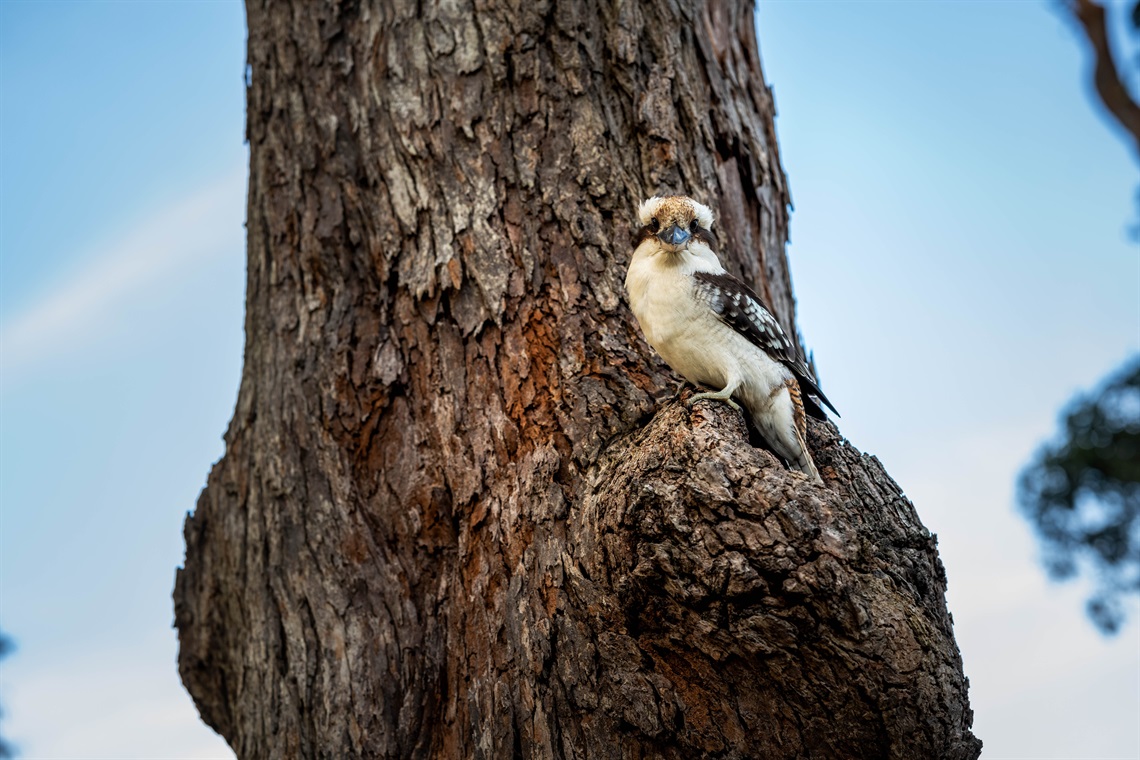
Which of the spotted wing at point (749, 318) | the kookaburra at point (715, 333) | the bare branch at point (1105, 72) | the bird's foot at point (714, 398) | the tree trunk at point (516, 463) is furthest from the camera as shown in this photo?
the spotted wing at point (749, 318)

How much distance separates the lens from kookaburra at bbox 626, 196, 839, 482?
365cm

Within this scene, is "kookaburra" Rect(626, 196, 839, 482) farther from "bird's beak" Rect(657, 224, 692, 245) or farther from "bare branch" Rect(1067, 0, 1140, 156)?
"bare branch" Rect(1067, 0, 1140, 156)

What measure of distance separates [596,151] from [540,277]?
61 centimetres

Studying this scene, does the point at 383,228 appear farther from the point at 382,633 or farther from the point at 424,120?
the point at 382,633

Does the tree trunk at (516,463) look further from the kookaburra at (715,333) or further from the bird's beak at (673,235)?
the bird's beak at (673,235)

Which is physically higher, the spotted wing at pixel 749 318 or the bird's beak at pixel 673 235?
the bird's beak at pixel 673 235

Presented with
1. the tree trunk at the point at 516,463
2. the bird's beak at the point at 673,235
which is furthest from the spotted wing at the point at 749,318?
the tree trunk at the point at 516,463

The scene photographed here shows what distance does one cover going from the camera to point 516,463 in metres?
3.81

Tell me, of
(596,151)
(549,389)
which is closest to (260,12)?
(596,151)

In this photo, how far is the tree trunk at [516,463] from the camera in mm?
2951

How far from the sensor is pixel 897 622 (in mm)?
2916

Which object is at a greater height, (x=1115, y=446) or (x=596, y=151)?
(x=596, y=151)

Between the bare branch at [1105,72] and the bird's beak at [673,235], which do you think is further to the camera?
the bird's beak at [673,235]

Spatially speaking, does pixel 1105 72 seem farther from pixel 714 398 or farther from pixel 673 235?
pixel 673 235
